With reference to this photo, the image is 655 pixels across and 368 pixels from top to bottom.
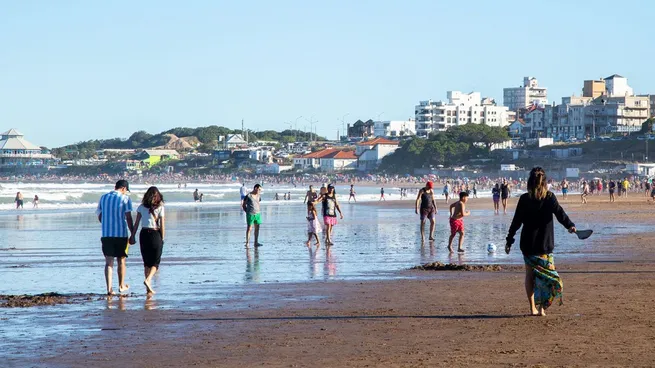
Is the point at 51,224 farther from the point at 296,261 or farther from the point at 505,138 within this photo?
the point at 505,138

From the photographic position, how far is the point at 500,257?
17.6 meters

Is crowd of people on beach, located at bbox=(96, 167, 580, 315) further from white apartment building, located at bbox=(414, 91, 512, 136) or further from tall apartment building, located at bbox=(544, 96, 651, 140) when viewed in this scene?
white apartment building, located at bbox=(414, 91, 512, 136)

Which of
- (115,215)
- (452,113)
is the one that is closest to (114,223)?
(115,215)

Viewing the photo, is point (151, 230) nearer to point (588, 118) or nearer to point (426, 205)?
point (426, 205)

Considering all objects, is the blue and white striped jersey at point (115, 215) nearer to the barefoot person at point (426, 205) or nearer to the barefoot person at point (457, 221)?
the barefoot person at point (457, 221)

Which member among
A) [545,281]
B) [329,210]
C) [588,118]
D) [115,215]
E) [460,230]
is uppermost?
[588,118]

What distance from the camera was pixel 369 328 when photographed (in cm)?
920

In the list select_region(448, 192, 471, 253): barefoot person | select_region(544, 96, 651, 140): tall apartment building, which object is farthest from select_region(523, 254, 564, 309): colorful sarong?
select_region(544, 96, 651, 140): tall apartment building

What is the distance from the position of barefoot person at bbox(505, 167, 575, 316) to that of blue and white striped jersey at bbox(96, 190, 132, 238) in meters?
4.88

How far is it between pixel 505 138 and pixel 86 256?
5259 inches

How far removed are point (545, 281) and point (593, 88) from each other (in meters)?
173

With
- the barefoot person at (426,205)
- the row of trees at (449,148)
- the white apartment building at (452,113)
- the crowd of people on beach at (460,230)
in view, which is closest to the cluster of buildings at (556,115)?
the white apartment building at (452,113)

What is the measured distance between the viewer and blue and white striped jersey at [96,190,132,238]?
1219 cm

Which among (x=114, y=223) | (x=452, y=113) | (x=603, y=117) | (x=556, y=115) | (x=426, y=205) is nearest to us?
(x=114, y=223)
